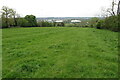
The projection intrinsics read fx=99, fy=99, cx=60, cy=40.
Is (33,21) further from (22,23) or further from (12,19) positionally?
(12,19)

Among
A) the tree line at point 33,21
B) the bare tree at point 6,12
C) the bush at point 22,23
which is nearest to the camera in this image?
the tree line at point 33,21

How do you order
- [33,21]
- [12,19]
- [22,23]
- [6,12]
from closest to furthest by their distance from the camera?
[6,12] < [12,19] < [22,23] < [33,21]

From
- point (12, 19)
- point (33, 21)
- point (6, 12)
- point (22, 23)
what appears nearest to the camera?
point (6, 12)

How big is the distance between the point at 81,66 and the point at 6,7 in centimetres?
4038

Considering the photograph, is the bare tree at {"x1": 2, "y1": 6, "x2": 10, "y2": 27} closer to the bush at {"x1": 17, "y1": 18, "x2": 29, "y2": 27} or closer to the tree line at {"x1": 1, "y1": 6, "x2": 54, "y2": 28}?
the tree line at {"x1": 1, "y1": 6, "x2": 54, "y2": 28}

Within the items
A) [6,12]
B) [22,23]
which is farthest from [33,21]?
[6,12]

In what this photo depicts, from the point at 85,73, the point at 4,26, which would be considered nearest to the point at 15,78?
the point at 85,73

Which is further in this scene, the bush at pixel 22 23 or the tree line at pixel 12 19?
the bush at pixel 22 23

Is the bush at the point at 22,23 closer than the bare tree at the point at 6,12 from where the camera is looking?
No

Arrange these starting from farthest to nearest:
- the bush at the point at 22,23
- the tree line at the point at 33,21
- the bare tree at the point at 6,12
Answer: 1. the bush at the point at 22,23
2. the bare tree at the point at 6,12
3. the tree line at the point at 33,21

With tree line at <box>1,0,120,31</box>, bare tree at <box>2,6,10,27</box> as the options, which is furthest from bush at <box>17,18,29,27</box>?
bare tree at <box>2,6,10,27</box>

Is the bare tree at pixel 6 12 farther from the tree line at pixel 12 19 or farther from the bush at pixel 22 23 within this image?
the bush at pixel 22 23

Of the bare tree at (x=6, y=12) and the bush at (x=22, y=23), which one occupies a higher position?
the bare tree at (x=6, y=12)

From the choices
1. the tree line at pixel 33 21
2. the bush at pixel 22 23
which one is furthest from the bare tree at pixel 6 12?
the bush at pixel 22 23
